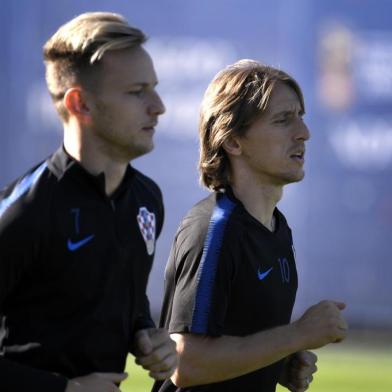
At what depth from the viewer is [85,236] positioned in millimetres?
3410

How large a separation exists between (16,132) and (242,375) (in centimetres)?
1133

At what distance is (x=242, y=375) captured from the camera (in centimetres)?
412

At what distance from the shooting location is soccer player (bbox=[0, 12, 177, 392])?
3328 millimetres

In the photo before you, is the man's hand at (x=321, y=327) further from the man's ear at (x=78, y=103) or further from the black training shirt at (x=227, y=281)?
the man's ear at (x=78, y=103)

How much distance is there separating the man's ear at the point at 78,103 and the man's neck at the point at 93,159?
0.06m

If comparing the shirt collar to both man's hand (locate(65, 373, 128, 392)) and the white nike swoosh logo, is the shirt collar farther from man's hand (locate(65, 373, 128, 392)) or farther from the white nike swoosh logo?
man's hand (locate(65, 373, 128, 392))

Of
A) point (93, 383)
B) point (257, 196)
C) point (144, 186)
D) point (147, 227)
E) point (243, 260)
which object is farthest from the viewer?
point (257, 196)

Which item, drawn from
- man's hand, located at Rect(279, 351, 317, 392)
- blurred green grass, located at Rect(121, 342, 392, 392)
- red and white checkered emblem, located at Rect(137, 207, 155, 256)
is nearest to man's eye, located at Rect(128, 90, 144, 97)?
red and white checkered emblem, located at Rect(137, 207, 155, 256)

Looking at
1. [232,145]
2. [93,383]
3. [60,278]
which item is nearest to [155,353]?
[93,383]

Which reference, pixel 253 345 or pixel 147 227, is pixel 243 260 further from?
pixel 147 227

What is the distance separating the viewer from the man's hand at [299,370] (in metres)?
4.39

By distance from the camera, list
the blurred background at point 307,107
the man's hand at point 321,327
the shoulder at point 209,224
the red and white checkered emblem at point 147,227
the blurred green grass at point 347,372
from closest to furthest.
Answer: the red and white checkered emblem at point 147,227 < the man's hand at point 321,327 < the shoulder at point 209,224 < the blurred green grass at point 347,372 < the blurred background at point 307,107

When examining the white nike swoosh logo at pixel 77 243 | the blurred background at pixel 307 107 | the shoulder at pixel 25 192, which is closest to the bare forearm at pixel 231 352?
the white nike swoosh logo at pixel 77 243

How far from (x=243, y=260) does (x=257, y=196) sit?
1.11 ft
